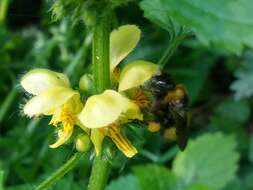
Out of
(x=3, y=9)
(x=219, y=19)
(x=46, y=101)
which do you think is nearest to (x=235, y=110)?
(x=3, y=9)

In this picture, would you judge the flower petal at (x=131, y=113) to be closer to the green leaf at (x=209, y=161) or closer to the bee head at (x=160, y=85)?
A: the bee head at (x=160, y=85)

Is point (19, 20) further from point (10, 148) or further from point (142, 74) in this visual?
point (142, 74)

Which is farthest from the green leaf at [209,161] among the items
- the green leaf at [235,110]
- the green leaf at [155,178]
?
the green leaf at [235,110]

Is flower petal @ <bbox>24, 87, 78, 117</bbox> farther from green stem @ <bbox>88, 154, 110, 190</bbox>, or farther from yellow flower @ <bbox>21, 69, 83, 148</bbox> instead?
green stem @ <bbox>88, 154, 110, 190</bbox>

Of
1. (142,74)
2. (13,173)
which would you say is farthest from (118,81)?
(13,173)

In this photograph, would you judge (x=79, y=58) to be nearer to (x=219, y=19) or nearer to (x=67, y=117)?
(x=67, y=117)
